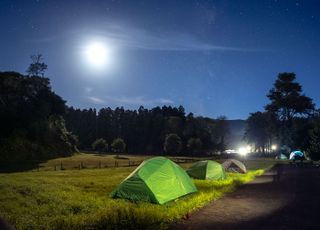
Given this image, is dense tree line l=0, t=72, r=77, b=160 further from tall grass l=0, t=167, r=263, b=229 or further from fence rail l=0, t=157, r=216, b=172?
tall grass l=0, t=167, r=263, b=229

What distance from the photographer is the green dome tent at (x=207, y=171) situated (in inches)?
963

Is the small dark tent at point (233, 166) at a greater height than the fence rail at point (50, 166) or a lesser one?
greater

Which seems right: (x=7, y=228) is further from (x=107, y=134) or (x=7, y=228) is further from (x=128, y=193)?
(x=107, y=134)

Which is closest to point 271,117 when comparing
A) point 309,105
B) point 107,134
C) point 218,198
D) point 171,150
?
point 309,105

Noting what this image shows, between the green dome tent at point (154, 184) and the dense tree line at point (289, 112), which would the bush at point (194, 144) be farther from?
the green dome tent at point (154, 184)

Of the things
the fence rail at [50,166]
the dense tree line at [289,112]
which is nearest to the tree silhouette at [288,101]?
the dense tree line at [289,112]

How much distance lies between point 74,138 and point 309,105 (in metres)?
59.7

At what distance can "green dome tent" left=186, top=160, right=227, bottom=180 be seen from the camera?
963 inches

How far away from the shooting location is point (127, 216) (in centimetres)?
1005

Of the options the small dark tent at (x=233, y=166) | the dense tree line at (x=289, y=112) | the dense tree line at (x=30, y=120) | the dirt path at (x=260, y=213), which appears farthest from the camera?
the dense tree line at (x=289, y=112)

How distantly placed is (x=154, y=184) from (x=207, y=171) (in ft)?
35.5

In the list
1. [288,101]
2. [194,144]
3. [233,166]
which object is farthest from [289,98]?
[233,166]

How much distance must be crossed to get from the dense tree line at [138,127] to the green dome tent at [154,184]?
98202 millimetres

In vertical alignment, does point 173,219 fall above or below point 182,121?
below
